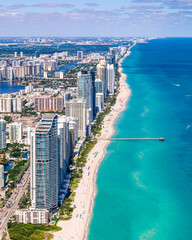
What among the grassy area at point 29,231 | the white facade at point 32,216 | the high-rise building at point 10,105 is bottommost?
the grassy area at point 29,231

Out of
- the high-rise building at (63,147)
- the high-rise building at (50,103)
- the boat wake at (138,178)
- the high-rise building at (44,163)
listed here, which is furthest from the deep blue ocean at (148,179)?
the high-rise building at (50,103)

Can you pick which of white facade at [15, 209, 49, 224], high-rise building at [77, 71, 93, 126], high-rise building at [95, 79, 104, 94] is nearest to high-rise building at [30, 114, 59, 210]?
white facade at [15, 209, 49, 224]

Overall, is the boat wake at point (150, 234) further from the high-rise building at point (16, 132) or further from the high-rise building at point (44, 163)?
the high-rise building at point (16, 132)

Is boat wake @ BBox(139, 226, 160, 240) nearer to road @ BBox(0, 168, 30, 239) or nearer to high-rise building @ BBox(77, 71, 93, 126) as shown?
road @ BBox(0, 168, 30, 239)

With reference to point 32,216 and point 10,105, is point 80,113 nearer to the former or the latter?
point 10,105

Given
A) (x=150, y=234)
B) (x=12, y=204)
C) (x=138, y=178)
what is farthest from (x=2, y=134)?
(x=150, y=234)
